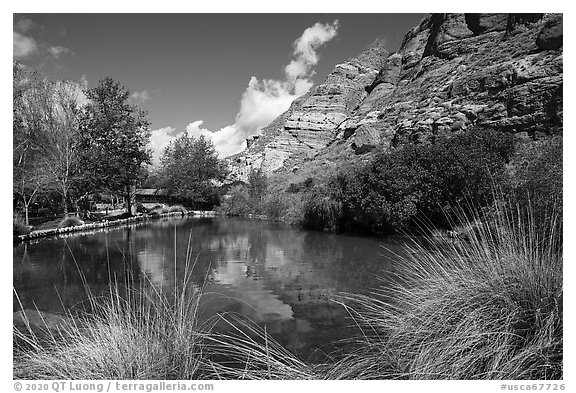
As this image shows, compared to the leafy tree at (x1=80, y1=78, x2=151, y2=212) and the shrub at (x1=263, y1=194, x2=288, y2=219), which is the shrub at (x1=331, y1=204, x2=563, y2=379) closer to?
the leafy tree at (x1=80, y1=78, x2=151, y2=212)

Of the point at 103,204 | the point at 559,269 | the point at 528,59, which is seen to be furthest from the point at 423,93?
the point at 559,269

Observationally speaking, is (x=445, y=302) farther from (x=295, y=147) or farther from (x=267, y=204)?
(x=295, y=147)

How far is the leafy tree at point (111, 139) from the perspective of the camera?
→ 68.8ft

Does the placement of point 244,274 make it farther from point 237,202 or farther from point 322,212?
point 237,202

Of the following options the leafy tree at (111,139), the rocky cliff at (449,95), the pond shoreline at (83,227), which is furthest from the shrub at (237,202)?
the leafy tree at (111,139)

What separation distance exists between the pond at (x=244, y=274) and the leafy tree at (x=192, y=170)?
2142cm

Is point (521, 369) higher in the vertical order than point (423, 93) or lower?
lower

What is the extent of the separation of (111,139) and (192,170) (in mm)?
14852

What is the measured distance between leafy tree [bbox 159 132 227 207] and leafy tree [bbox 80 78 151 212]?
11.6 meters

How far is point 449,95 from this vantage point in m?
35.0

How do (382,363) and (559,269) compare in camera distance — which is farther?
(382,363)

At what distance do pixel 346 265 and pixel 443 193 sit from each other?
552cm

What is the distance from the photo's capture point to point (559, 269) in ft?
8.06

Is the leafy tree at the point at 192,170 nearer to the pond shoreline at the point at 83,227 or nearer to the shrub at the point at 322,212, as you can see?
the pond shoreline at the point at 83,227
